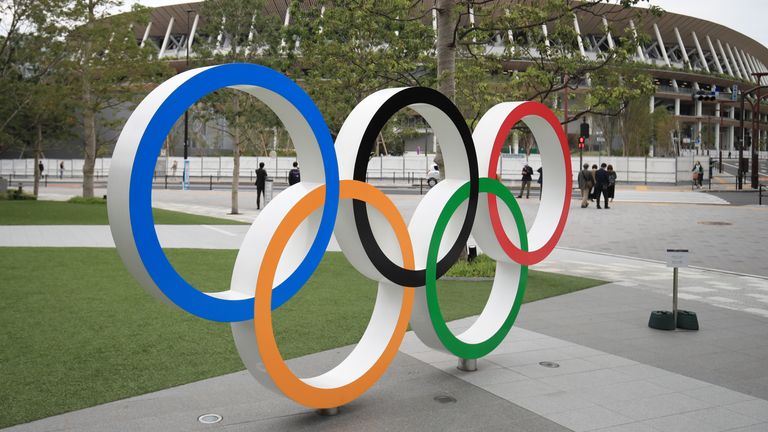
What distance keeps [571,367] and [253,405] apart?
3.23 metres

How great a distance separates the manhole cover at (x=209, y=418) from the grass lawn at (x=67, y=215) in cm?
1626

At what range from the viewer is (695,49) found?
9269cm

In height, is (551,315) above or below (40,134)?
below

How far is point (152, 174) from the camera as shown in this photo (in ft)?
14.7

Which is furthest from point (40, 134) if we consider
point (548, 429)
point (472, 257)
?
point (548, 429)

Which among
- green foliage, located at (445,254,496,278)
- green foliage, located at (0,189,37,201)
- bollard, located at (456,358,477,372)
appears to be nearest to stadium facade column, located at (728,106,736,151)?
green foliage, located at (0,189,37,201)

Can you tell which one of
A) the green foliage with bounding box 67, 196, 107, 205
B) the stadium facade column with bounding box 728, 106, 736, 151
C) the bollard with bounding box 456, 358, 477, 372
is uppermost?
the stadium facade column with bounding box 728, 106, 736, 151

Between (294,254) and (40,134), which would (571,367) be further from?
(40,134)

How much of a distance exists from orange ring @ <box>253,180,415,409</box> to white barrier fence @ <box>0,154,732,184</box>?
41591 millimetres

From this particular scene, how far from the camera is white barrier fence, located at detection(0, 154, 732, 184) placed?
49.9 meters

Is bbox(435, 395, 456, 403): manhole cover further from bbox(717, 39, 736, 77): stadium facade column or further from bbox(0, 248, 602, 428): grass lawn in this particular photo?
bbox(717, 39, 736, 77): stadium facade column

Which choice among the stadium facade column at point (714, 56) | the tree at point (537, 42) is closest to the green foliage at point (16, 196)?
the tree at point (537, 42)

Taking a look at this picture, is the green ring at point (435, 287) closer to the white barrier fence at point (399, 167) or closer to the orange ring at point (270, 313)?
the orange ring at point (270, 313)

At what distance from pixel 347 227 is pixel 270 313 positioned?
3.25 feet
